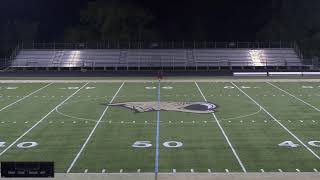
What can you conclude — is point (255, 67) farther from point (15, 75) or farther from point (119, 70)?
point (15, 75)

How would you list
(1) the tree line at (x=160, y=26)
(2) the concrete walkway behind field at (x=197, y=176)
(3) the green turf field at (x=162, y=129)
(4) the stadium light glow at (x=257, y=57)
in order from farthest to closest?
(1) the tree line at (x=160, y=26), (4) the stadium light glow at (x=257, y=57), (3) the green turf field at (x=162, y=129), (2) the concrete walkway behind field at (x=197, y=176)

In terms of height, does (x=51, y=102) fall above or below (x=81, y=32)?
below

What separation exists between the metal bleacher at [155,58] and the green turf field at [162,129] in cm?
1452

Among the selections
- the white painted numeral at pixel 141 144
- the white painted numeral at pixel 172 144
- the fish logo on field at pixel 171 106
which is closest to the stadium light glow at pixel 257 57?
the fish logo on field at pixel 171 106

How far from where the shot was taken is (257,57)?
47031 millimetres

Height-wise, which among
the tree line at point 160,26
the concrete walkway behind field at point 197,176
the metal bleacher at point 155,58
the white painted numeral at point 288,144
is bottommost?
the concrete walkway behind field at point 197,176

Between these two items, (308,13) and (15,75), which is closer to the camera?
(15,75)

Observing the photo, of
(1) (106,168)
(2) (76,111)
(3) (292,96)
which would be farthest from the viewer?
(3) (292,96)

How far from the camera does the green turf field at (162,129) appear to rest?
1507 centimetres

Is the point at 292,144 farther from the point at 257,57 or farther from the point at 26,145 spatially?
the point at 257,57

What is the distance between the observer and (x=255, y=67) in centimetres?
4525

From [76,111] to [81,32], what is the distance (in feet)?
89.5

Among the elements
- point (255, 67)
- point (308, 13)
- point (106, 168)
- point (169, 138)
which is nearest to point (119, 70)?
point (255, 67)

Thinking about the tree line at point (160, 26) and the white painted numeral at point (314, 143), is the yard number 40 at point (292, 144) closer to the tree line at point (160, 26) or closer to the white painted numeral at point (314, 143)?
the white painted numeral at point (314, 143)
